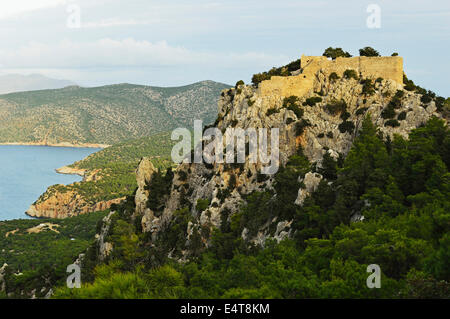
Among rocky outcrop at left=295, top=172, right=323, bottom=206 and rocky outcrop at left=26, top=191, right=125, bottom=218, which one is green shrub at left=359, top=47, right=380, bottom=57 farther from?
rocky outcrop at left=26, top=191, right=125, bottom=218

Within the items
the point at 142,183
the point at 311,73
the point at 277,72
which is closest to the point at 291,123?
the point at 311,73

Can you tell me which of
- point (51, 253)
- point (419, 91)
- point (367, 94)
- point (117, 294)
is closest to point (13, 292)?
point (51, 253)

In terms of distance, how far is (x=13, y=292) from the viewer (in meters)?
→ 57.0

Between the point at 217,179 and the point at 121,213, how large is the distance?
1903cm

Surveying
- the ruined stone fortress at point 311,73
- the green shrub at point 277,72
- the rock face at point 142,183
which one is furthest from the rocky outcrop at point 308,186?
the rock face at point 142,183

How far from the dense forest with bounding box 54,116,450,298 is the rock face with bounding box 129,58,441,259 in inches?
92.8

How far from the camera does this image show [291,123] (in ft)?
170

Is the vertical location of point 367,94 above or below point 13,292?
above

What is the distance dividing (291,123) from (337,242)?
30526 mm

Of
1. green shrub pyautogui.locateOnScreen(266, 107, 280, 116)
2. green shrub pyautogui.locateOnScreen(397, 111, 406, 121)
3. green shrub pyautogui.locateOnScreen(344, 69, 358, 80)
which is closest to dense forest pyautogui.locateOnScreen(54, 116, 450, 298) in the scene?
green shrub pyautogui.locateOnScreen(397, 111, 406, 121)

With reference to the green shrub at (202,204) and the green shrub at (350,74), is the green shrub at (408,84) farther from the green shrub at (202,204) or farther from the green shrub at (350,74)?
the green shrub at (202,204)

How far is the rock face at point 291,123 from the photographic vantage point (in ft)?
160

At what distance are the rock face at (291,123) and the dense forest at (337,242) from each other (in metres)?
2.36
